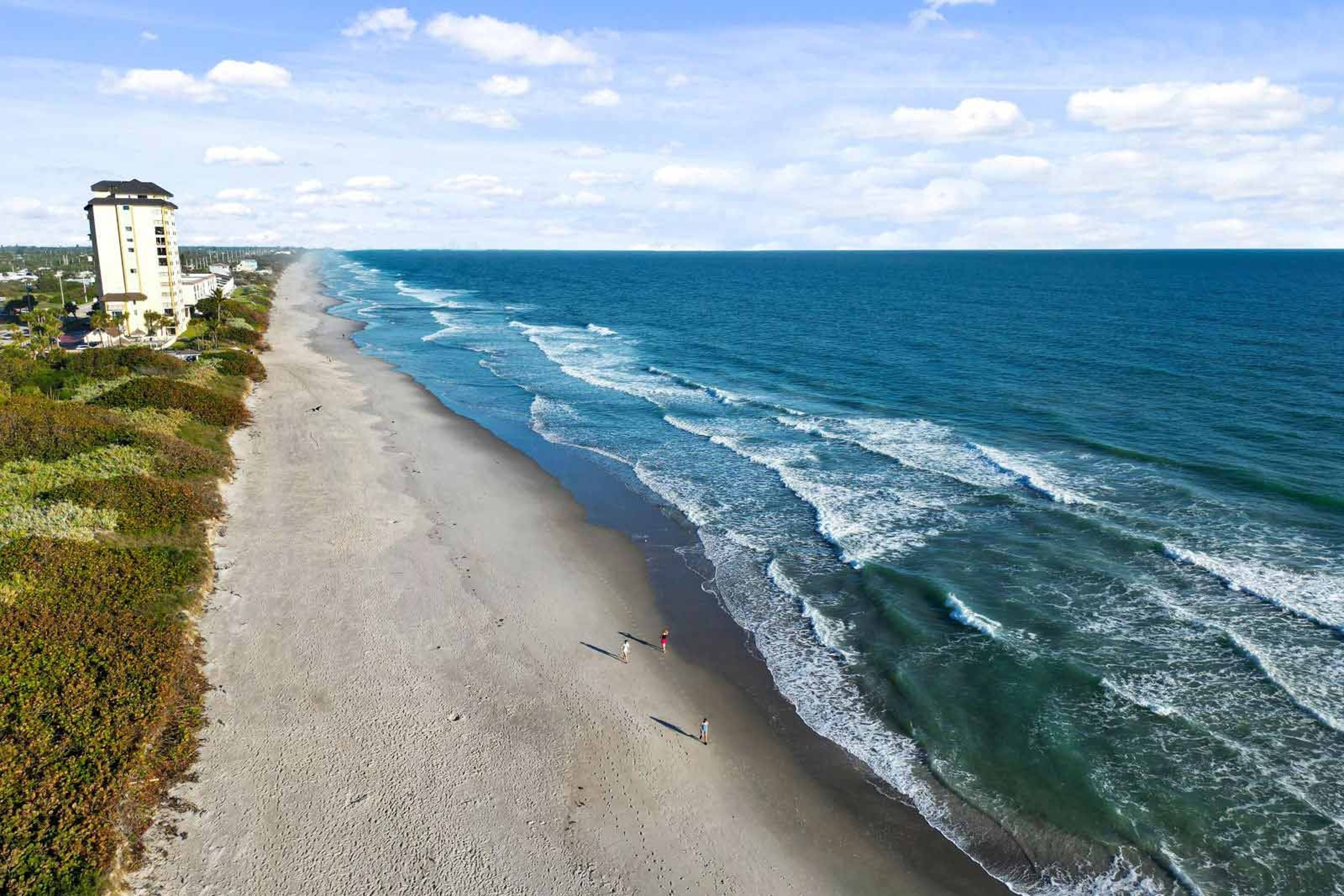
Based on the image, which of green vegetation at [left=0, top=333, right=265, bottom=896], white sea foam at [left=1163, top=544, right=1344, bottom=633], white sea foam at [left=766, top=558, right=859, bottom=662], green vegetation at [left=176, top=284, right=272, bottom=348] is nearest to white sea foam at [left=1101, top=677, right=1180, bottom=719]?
white sea foam at [left=766, top=558, right=859, bottom=662]


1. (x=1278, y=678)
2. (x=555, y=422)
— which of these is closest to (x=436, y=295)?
(x=555, y=422)

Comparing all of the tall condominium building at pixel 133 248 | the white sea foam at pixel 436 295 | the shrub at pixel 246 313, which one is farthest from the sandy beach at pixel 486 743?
the white sea foam at pixel 436 295

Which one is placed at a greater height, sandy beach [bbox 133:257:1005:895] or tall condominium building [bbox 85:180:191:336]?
tall condominium building [bbox 85:180:191:336]

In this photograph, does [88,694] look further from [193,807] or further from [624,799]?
[624,799]

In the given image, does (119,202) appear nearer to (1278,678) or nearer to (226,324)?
(226,324)

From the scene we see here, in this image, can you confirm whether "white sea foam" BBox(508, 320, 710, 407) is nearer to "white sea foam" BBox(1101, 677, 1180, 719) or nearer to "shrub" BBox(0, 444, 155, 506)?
"shrub" BBox(0, 444, 155, 506)

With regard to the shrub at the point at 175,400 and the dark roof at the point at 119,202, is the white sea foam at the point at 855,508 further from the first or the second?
the dark roof at the point at 119,202

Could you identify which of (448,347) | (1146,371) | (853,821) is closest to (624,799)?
(853,821)
